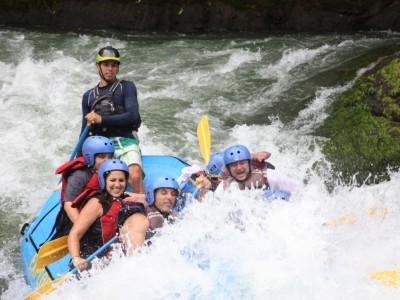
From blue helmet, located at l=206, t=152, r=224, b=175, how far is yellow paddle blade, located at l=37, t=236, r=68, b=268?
1570 millimetres

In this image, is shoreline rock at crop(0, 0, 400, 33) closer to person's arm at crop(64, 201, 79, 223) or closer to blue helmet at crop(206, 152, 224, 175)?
blue helmet at crop(206, 152, 224, 175)

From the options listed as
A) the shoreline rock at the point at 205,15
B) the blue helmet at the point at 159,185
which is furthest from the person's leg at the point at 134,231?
the shoreline rock at the point at 205,15

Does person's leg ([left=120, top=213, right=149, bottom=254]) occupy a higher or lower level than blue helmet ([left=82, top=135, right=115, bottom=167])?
lower

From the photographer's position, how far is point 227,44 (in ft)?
34.0

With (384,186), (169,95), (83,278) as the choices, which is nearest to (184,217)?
(83,278)

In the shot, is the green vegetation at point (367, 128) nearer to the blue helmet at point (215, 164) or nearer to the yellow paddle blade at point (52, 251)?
the blue helmet at point (215, 164)

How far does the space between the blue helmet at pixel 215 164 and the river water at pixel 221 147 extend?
92cm

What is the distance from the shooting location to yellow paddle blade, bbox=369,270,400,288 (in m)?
4.09

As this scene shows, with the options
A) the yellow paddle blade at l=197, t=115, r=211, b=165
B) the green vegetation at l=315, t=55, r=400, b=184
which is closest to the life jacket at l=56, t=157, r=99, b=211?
the yellow paddle blade at l=197, t=115, r=211, b=165

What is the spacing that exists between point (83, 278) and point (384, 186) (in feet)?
10.6

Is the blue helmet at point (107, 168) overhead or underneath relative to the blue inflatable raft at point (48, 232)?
overhead

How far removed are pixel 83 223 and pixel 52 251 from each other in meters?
0.36

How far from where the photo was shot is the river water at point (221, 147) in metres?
4.20

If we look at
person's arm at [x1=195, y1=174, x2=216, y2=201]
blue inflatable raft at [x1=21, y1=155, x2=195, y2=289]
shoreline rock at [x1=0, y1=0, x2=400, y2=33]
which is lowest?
blue inflatable raft at [x1=21, y1=155, x2=195, y2=289]
